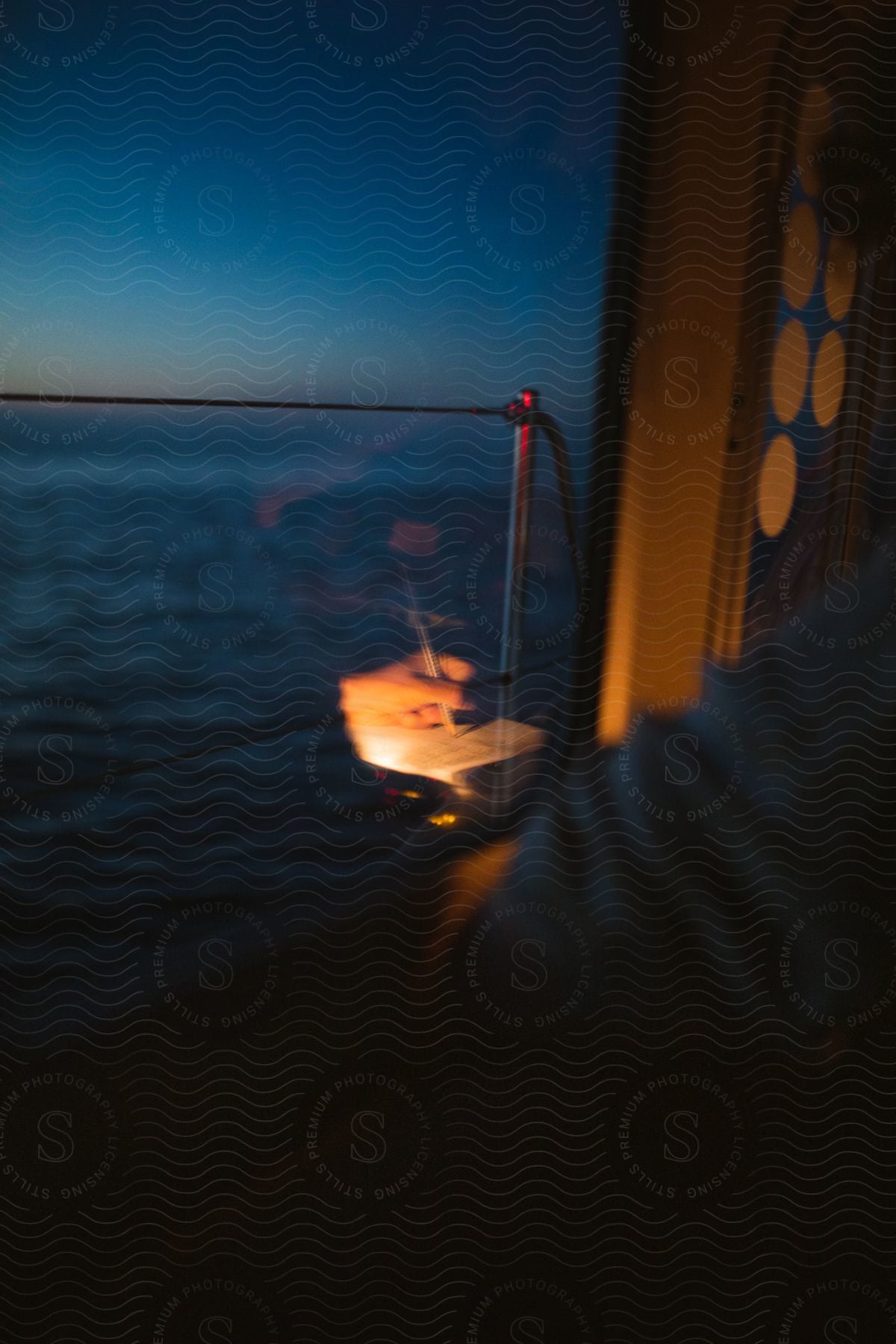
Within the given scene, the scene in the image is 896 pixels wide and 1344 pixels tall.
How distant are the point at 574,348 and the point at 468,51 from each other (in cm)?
37

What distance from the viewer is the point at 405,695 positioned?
59.7 inches

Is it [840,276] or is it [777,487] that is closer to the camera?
[840,276]

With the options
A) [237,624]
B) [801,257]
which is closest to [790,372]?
[801,257]

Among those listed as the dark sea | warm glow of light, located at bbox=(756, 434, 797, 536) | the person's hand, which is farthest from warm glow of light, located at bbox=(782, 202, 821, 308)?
the person's hand

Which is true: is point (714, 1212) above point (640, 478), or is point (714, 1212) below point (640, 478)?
below

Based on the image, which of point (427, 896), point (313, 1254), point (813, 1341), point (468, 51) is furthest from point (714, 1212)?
point (468, 51)

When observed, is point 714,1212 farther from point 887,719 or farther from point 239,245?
point 239,245

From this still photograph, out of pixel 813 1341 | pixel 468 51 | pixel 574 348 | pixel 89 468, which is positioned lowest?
pixel 813 1341

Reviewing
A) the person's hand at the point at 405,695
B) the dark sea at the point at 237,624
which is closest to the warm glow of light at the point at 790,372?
the dark sea at the point at 237,624

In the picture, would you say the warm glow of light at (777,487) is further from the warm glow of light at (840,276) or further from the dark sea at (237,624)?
the dark sea at (237,624)

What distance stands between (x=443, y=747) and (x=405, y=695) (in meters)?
0.10

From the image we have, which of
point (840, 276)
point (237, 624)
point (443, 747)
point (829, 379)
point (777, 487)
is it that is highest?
point (840, 276)

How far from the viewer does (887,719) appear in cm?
134

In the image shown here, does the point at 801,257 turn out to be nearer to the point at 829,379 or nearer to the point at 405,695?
the point at 829,379
